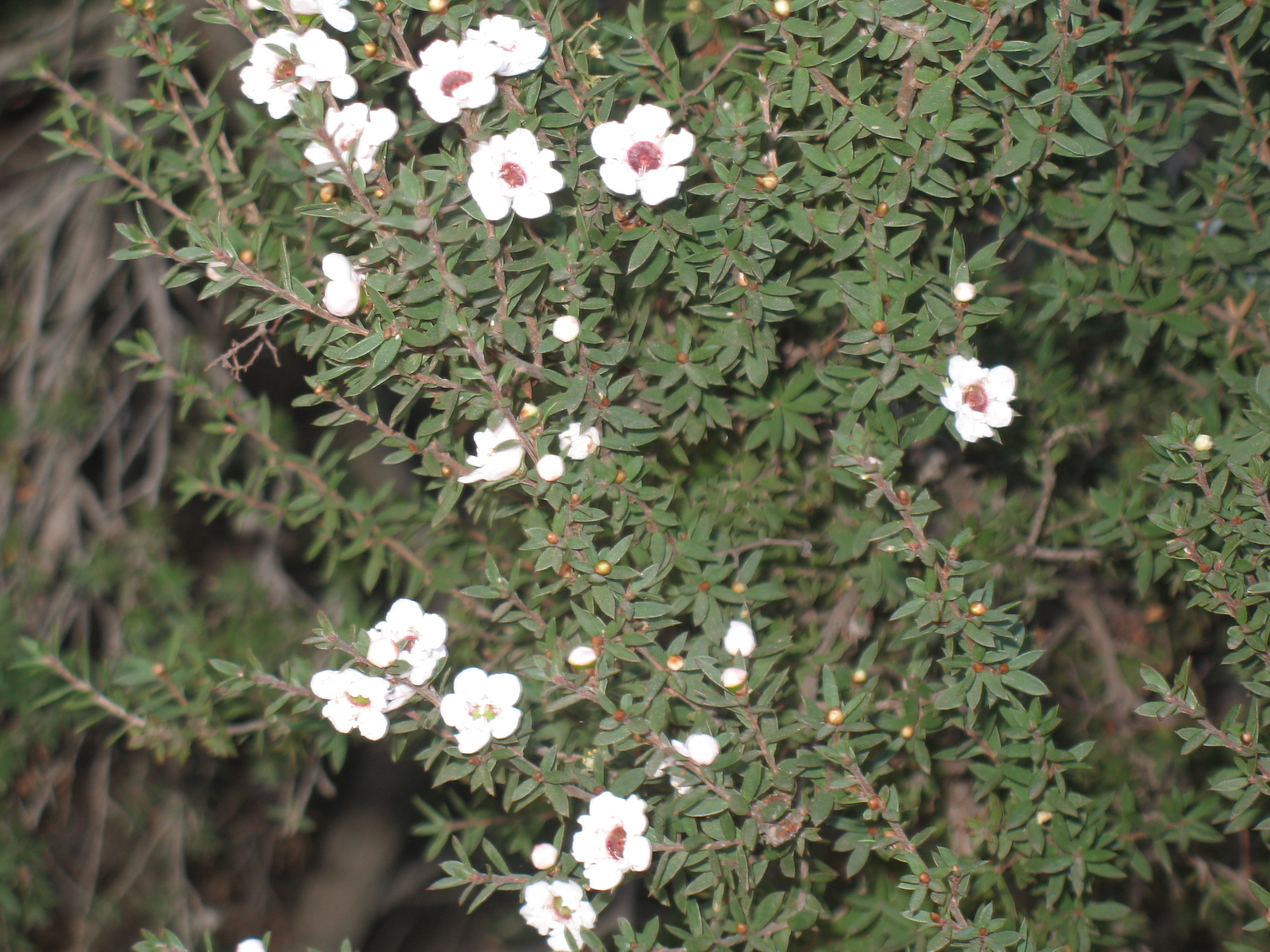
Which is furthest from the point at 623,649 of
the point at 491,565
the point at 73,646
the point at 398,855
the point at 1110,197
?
the point at 398,855

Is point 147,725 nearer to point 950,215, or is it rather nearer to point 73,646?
point 73,646

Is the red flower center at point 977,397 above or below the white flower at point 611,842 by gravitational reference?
above

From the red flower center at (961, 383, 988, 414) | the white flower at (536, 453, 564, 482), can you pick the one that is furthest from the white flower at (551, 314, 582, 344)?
the red flower center at (961, 383, 988, 414)

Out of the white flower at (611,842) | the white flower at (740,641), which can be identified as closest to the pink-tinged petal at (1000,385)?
the white flower at (740,641)

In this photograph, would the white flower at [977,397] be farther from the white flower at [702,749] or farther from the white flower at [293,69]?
the white flower at [293,69]

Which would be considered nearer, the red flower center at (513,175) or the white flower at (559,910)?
the red flower center at (513,175)

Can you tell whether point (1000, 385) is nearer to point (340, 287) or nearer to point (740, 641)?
point (740, 641)

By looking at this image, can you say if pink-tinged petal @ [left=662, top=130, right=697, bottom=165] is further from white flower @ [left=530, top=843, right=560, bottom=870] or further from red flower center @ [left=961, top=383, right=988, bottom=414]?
white flower @ [left=530, top=843, right=560, bottom=870]
